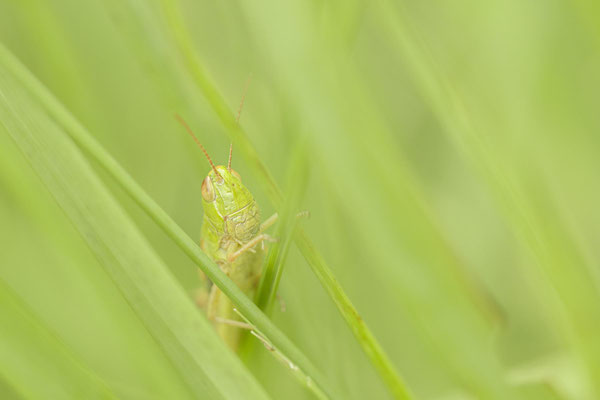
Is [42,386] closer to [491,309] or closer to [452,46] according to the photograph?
Result: [491,309]

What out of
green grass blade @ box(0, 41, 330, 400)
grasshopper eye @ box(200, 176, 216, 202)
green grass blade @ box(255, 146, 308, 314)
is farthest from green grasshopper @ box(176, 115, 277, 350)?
green grass blade @ box(0, 41, 330, 400)

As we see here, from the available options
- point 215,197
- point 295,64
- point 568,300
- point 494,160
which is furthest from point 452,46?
point 295,64

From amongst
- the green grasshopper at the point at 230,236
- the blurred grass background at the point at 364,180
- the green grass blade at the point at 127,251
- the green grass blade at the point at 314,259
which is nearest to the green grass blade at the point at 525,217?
the blurred grass background at the point at 364,180

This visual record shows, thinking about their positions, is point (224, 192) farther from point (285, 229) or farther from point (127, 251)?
point (127, 251)

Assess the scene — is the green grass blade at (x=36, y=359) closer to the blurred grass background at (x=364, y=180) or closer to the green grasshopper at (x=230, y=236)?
the blurred grass background at (x=364, y=180)

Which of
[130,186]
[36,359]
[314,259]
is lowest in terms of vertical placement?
[314,259]

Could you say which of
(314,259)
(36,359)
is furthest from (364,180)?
(36,359)

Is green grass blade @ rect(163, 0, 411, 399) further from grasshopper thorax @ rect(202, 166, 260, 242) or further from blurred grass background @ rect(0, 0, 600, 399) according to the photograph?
grasshopper thorax @ rect(202, 166, 260, 242)
